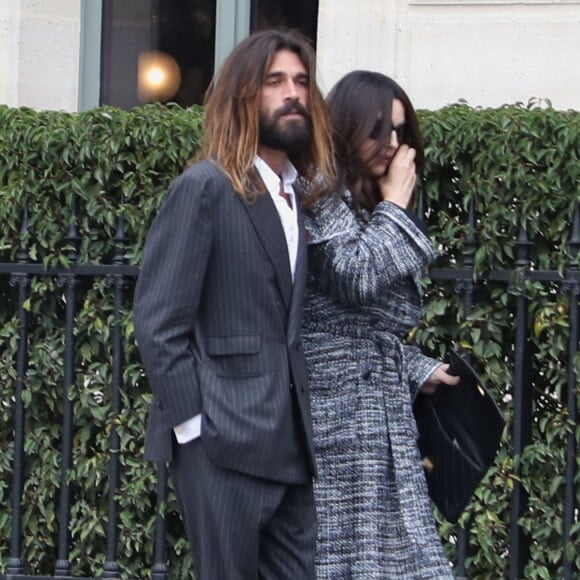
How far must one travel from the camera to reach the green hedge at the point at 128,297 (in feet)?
17.3

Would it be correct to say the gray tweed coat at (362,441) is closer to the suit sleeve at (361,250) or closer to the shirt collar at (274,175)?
the suit sleeve at (361,250)

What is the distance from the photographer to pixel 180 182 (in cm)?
392

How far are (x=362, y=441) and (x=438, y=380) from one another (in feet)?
1.07

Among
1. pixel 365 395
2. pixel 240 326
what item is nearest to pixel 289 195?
pixel 240 326

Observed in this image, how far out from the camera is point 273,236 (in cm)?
400

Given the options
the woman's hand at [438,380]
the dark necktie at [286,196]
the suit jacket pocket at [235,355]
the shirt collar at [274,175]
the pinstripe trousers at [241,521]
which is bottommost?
the pinstripe trousers at [241,521]

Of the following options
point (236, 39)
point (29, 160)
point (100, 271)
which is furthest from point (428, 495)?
point (236, 39)

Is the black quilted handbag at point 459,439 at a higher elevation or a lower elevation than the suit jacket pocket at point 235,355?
lower

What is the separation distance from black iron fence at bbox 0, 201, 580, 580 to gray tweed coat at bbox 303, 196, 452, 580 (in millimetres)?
1076

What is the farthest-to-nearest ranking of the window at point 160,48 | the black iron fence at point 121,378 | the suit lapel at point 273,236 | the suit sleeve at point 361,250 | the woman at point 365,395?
the window at point 160,48 → the black iron fence at point 121,378 → the woman at point 365,395 → the suit sleeve at point 361,250 → the suit lapel at point 273,236

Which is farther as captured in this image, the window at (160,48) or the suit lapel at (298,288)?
the window at (160,48)

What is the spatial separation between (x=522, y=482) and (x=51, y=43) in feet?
13.7

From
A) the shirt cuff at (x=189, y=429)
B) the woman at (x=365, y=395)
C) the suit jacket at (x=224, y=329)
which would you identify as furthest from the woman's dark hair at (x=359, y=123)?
the shirt cuff at (x=189, y=429)

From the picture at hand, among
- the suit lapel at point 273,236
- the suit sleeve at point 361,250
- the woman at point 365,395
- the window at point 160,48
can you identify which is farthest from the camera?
the window at point 160,48
